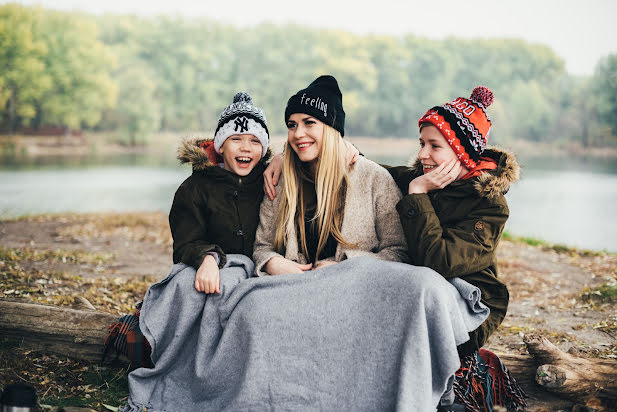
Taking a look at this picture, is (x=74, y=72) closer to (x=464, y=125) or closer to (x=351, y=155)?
(x=351, y=155)

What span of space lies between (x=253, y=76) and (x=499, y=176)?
33.6 meters

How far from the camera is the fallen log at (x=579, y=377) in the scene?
339cm

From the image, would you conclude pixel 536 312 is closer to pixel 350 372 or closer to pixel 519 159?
pixel 519 159

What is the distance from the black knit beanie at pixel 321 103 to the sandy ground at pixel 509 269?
6.92 feet

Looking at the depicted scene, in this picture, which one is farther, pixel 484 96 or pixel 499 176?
pixel 484 96

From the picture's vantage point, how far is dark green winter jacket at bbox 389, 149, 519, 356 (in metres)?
3.21

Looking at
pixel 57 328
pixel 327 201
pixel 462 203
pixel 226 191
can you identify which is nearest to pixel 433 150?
pixel 462 203

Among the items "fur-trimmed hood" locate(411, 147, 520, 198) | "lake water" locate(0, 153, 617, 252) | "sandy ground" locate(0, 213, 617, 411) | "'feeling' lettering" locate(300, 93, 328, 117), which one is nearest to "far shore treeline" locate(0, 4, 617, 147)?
"lake water" locate(0, 153, 617, 252)

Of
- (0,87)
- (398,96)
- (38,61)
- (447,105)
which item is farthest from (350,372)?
(398,96)

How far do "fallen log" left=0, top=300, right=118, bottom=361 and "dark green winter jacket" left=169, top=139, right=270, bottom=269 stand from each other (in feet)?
2.57

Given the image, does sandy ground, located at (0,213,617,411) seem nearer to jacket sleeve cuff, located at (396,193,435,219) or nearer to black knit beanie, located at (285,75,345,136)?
jacket sleeve cuff, located at (396,193,435,219)

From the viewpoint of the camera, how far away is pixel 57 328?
155 inches

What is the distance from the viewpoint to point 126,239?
10266 millimetres

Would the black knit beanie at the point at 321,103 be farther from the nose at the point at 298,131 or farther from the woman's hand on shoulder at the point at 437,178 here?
the woman's hand on shoulder at the point at 437,178
